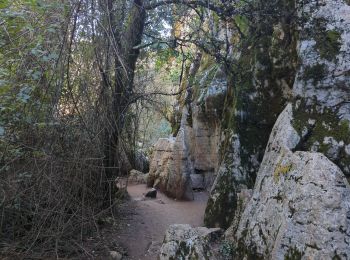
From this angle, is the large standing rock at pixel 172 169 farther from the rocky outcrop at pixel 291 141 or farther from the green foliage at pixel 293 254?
the green foliage at pixel 293 254

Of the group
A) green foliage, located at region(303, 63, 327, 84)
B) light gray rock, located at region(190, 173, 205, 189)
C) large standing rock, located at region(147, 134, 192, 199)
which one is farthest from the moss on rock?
light gray rock, located at region(190, 173, 205, 189)

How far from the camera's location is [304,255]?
11.0 ft

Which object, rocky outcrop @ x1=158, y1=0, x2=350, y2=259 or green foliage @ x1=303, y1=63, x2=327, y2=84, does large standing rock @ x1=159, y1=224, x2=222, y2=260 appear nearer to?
rocky outcrop @ x1=158, y1=0, x2=350, y2=259

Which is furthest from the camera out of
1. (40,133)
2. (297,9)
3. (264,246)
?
(297,9)

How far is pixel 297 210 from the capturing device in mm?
3619

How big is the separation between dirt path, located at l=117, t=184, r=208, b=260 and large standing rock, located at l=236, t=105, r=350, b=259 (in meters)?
2.43

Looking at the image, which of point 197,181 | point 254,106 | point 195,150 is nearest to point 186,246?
point 254,106

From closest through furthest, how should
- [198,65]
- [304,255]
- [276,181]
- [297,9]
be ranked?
1. [304,255]
2. [276,181]
3. [297,9]
4. [198,65]

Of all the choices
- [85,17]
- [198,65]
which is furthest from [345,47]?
[198,65]

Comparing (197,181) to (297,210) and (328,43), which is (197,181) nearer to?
(328,43)

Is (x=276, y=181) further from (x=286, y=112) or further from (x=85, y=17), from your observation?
(x=85, y=17)

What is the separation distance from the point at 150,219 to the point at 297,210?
17.0 ft

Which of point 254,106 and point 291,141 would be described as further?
point 254,106

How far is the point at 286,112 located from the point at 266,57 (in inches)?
107
